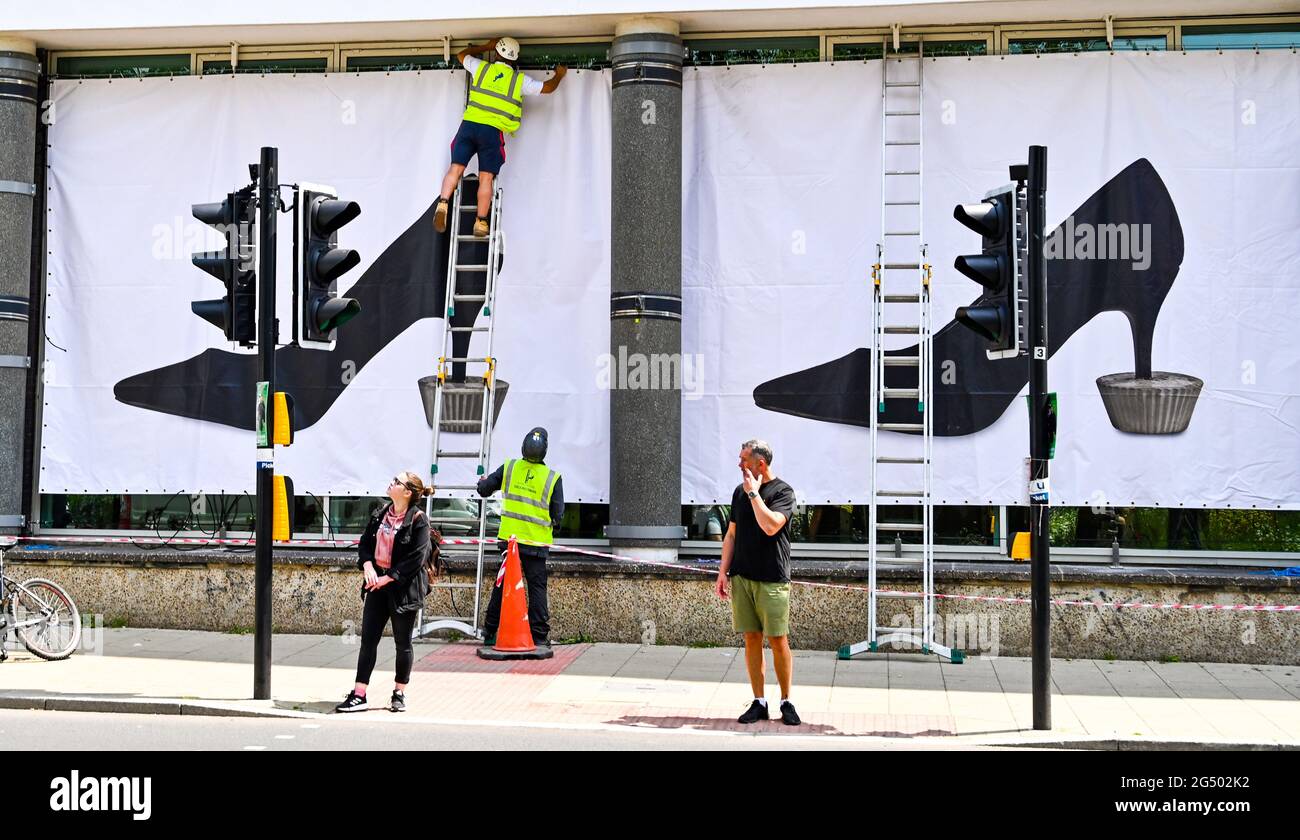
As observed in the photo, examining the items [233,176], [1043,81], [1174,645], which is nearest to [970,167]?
[1043,81]

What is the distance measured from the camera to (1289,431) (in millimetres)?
13102

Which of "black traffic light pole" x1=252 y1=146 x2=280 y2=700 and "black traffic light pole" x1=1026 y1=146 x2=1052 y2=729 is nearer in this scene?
"black traffic light pole" x1=1026 y1=146 x2=1052 y2=729

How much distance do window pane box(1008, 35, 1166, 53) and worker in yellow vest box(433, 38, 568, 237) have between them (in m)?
4.74

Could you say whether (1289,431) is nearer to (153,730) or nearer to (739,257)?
(739,257)

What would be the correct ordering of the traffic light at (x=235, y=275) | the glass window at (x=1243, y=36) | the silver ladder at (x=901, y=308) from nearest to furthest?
1. the traffic light at (x=235, y=275)
2. the silver ladder at (x=901, y=308)
3. the glass window at (x=1243, y=36)

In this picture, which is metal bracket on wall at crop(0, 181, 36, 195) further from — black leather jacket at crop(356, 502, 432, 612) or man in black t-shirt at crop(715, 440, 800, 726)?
man in black t-shirt at crop(715, 440, 800, 726)

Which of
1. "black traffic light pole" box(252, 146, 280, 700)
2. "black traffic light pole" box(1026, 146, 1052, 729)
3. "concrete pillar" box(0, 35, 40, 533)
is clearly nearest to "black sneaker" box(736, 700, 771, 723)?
"black traffic light pole" box(1026, 146, 1052, 729)

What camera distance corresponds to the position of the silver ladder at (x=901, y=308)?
13.1 meters

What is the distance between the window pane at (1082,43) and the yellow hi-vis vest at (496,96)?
4.85m

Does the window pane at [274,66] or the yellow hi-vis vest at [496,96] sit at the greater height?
the window pane at [274,66]

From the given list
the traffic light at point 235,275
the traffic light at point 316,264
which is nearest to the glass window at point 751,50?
the traffic light at point 316,264

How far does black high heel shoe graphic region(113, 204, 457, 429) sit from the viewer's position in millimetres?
14234

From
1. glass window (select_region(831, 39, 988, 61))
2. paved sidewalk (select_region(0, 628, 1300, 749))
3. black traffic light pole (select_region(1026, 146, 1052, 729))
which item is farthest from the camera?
glass window (select_region(831, 39, 988, 61))

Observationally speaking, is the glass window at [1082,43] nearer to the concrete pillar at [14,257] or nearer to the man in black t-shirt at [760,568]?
the man in black t-shirt at [760,568]
